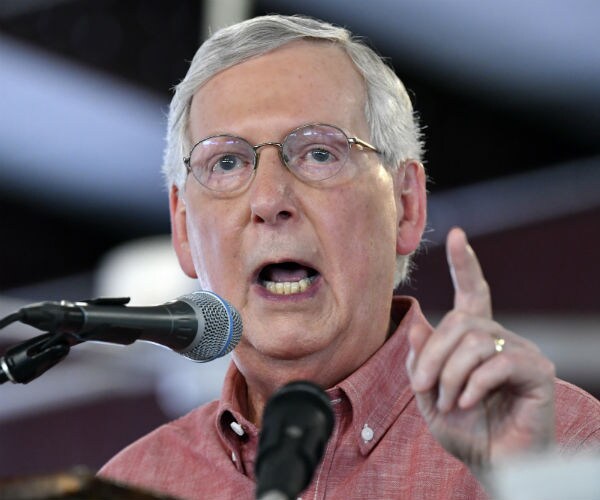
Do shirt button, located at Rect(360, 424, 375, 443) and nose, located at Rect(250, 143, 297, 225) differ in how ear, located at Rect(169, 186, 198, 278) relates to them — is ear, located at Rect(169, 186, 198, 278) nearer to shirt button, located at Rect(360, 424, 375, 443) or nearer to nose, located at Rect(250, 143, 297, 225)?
nose, located at Rect(250, 143, 297, 225)

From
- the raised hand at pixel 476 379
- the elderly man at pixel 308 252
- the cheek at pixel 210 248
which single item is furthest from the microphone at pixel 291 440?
the cheek at pixel 210 248

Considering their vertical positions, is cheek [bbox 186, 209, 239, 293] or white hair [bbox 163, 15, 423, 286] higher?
white hair [bbox 163, 15, 423, 286]

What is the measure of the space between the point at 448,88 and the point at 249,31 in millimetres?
4707

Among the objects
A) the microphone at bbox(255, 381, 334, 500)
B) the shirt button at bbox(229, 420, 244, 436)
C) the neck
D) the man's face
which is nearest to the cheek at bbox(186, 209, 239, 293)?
the man's face

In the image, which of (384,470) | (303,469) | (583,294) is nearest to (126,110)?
(583,294)

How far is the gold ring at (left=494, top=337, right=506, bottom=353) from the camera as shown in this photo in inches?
59.5

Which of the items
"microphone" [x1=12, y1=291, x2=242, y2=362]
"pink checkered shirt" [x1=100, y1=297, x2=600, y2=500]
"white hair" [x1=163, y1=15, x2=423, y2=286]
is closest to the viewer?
"microphone" [x1=12, y1=291, x2=242, y2=362]

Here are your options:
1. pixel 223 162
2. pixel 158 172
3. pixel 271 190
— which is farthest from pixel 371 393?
pixel 158 172

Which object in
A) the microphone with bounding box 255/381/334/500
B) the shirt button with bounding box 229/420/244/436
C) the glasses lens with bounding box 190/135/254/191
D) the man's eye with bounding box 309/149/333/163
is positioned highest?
the microphone with bounding box 255/381/334/500

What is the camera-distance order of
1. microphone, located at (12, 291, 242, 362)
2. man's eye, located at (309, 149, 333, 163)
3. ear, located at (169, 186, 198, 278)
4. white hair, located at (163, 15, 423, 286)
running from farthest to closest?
ear, located at (169, 186, 198, 278)
white hair, located at (163, 15, 423, 286)
man's eye, located at (309, 149, 333, 163)
microphone, located at (12, 291, 242, 362)

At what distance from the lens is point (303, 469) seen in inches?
49.0

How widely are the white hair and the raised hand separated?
0.82 m

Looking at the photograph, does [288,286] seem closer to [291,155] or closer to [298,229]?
[298,229]

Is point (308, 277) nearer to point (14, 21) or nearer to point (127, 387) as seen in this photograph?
point (127, 387)
